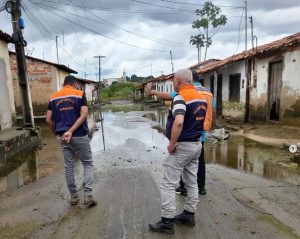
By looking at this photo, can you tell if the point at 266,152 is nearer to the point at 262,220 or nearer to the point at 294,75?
the point at 294,75

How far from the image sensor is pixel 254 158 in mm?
8211

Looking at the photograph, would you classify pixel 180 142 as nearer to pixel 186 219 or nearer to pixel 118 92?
pixel 186 219

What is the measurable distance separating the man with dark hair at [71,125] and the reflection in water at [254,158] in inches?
150

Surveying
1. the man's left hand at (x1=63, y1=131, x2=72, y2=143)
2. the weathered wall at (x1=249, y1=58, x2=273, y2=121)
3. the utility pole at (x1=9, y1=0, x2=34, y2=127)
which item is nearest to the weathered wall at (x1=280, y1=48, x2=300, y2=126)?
the weathered wall at (x1=249, y1=58, x2=273, y2=121)

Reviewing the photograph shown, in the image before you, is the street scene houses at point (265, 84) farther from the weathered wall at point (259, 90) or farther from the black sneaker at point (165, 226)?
the black sneaker at point (165, 226)

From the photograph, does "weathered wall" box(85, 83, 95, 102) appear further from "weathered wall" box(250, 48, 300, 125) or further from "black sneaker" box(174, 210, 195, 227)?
"black sneaker" box(174, 210, 195, 227)

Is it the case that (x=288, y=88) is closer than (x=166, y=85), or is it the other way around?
(x=288, y=88)

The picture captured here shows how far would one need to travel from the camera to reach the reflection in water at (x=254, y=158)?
662 centimetres

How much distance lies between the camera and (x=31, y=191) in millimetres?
5504

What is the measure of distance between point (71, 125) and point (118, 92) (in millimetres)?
69902

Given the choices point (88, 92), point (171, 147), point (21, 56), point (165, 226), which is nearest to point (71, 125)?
point (171, 147)

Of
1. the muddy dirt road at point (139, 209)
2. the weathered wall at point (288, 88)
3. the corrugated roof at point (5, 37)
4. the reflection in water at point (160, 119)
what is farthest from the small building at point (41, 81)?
the muddy dirt road at point (139, 209)

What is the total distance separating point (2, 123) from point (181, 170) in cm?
919

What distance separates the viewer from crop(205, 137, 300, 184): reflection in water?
21.7ft
